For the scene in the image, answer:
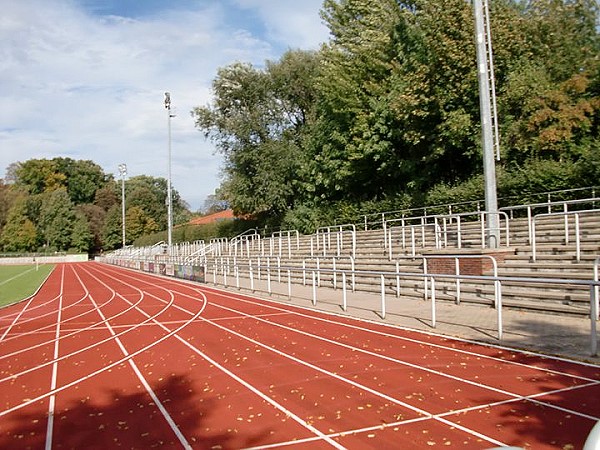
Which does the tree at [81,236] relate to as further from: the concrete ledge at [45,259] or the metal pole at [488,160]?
the metal pole at [488,160]

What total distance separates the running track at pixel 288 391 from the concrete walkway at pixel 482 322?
500 millimetres

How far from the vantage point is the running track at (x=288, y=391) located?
5125mm

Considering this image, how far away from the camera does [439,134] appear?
26047 millimetres

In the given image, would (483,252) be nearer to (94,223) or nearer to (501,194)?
(501,194)

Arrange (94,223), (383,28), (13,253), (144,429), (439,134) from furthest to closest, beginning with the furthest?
1. (94,223)
2. (13,253)
3. (383,28)
4. (439,134)
5. (144,429)

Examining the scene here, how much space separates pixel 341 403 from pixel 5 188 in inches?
4577

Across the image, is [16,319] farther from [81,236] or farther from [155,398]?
[81,236]

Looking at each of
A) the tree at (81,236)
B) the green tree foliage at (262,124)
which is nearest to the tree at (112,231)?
the tree at (81,236)

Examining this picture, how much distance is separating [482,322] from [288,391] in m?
5.38

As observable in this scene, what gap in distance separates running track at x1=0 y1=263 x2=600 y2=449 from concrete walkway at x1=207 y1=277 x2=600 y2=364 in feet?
1.64

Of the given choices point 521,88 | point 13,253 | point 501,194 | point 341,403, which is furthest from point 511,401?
point 13,253

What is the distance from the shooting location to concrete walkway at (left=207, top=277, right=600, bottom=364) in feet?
27.3

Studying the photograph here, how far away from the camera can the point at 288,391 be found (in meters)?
6.68

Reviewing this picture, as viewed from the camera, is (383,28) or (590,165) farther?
(383,28)
